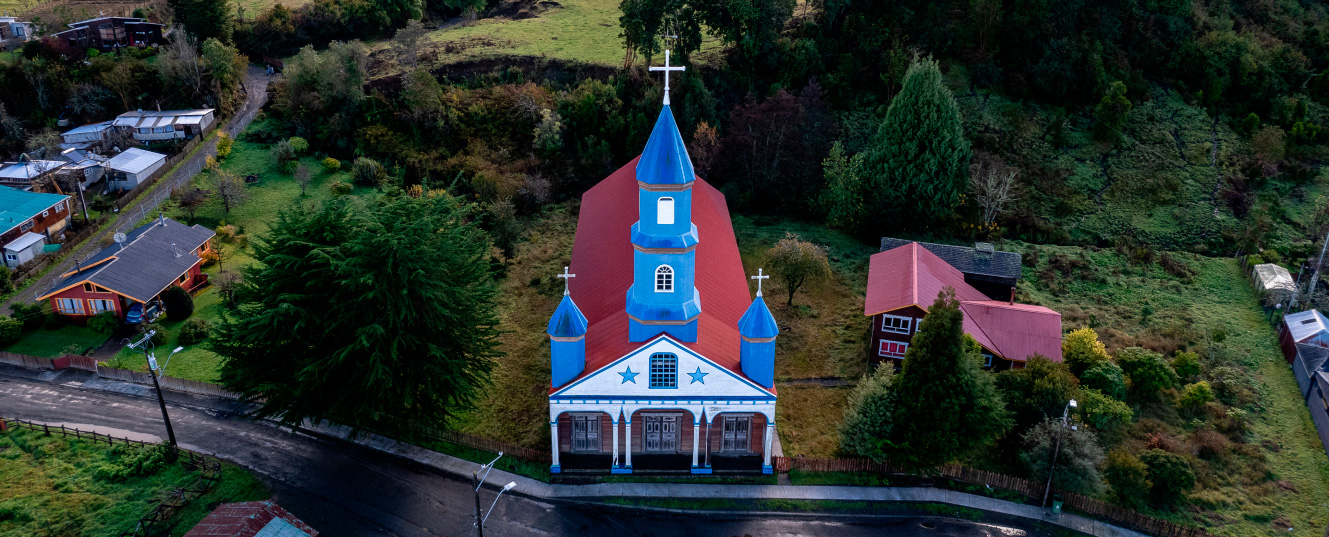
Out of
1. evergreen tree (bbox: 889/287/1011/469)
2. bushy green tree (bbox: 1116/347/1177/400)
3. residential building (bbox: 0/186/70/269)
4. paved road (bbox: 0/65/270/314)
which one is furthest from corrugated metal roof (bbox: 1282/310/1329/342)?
residential building (bbox: 0/186/70/269)

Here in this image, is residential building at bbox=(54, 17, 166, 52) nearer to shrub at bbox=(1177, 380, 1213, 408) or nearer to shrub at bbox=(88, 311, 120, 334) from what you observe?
shrub at bbox=(88, 311, 120, 334)

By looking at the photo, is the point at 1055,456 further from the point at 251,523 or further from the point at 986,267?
the point at 251,523

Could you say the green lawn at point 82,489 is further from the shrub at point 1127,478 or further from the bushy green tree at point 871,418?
the shrub at point 1127,478

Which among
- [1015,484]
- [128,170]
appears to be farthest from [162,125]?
[1015,484]

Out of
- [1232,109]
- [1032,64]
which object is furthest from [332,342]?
[1232,109]

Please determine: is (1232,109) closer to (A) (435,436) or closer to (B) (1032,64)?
(B) (1032,64)
